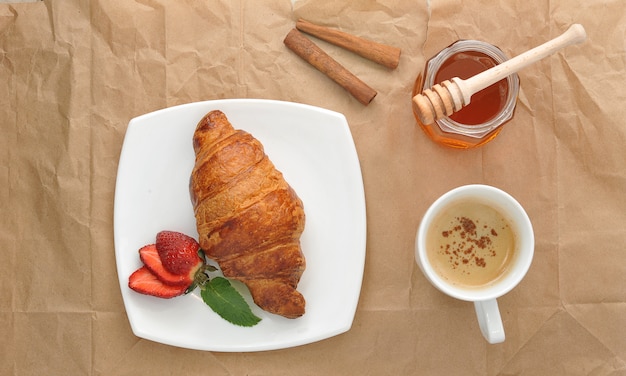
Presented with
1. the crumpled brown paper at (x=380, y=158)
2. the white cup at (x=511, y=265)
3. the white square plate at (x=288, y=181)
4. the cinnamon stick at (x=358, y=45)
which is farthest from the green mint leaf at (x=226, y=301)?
the cinnamon stick at (x=358, y=45)

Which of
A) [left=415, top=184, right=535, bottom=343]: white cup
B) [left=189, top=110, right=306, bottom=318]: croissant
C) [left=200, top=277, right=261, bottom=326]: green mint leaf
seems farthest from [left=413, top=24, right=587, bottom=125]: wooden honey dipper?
[left=200, top=277, right=261, bottom=326]: green mint leaf

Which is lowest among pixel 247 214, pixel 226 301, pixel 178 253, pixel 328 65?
pixel 226 301

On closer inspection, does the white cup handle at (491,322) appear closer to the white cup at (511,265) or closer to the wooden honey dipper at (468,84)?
the white cup at (511,265)

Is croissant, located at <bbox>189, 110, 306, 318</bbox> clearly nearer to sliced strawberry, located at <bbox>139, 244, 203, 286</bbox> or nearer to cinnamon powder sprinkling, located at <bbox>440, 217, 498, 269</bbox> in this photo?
sliced strawberry, located at <bbox>139, 244, 203, 286</bbox>

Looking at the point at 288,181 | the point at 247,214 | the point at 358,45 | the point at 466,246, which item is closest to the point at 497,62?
the point at 358,45

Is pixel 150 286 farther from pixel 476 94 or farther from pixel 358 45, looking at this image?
pixel 476 94

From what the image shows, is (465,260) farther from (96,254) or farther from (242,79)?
(96,254)

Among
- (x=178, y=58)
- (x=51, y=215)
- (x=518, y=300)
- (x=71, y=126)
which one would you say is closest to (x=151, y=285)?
(x=51, y=215)
